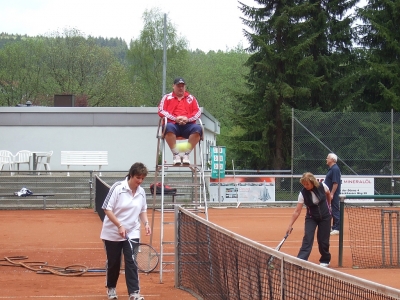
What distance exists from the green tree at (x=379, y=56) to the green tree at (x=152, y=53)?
1261 inches

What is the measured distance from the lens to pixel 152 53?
68.4 m

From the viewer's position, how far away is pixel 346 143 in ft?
86.4

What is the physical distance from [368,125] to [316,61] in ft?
30.3

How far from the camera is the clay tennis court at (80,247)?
974cm

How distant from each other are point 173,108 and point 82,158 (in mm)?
20891

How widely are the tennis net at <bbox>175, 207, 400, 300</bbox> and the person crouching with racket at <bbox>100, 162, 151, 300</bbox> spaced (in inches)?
35.6

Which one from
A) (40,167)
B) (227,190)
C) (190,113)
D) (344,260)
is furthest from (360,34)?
(190,113)

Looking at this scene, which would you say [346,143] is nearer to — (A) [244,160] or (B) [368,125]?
(B) [368,125]

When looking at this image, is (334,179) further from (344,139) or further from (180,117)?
(344,139)

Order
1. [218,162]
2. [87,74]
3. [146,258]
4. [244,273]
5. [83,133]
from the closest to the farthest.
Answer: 1. [244,273]
2. [146,258]
3. [218,162]
4. [83,133]
5. [87,74]

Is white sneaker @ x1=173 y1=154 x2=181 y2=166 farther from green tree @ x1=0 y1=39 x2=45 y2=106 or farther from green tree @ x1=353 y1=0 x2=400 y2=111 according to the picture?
green tree @ x1=0 y1=39 x2=45 y2=106

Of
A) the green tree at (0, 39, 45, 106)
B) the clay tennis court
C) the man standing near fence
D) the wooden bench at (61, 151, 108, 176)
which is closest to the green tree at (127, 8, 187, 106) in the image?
the green tree at (0, 39, 45, 106)

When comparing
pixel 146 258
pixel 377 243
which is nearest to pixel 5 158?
pixel 377 243

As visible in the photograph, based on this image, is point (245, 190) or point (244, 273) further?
point (245, 190)
